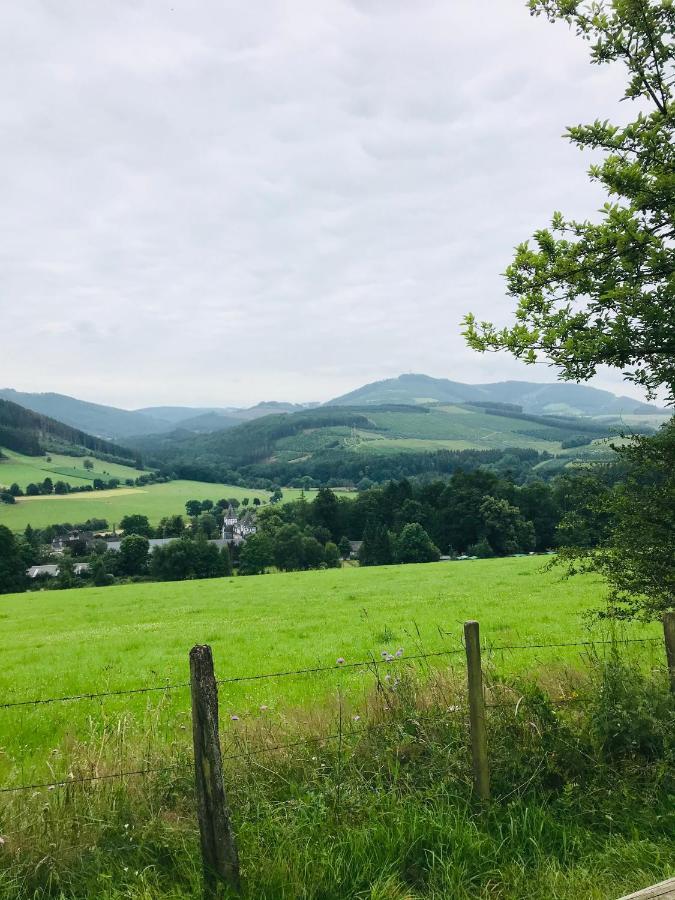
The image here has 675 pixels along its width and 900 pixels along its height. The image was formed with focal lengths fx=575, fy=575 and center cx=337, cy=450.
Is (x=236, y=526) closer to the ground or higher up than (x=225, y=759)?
closer to the ground

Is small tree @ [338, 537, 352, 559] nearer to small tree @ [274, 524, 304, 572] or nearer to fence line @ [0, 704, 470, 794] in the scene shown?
small tree @ [274, 524, 304, 572]

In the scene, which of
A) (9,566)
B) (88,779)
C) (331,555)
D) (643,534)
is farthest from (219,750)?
(9,566)

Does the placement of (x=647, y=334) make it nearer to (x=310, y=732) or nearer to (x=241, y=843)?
(x=310, y=732)

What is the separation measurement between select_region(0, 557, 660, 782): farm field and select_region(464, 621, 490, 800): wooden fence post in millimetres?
2594

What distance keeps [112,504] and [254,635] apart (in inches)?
5705

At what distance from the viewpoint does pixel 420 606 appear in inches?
872

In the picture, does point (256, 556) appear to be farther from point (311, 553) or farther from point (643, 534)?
point (643, 534)

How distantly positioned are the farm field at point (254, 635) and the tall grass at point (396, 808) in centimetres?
148

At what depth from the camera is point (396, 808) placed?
5.41 metres

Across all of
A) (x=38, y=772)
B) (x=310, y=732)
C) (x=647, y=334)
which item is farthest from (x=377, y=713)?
(x=647, y=334)

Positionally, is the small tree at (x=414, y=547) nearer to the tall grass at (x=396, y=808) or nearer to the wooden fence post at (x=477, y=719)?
the tall grass at (x=396, y=808)

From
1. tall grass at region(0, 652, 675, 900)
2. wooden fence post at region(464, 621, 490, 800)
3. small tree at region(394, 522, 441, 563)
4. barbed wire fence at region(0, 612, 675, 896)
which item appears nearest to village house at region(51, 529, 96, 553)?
small tree at region(394, 522, 441, 563)

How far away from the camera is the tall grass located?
15.5 ft

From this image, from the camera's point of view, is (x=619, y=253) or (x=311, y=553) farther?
(x=311, y=553)
